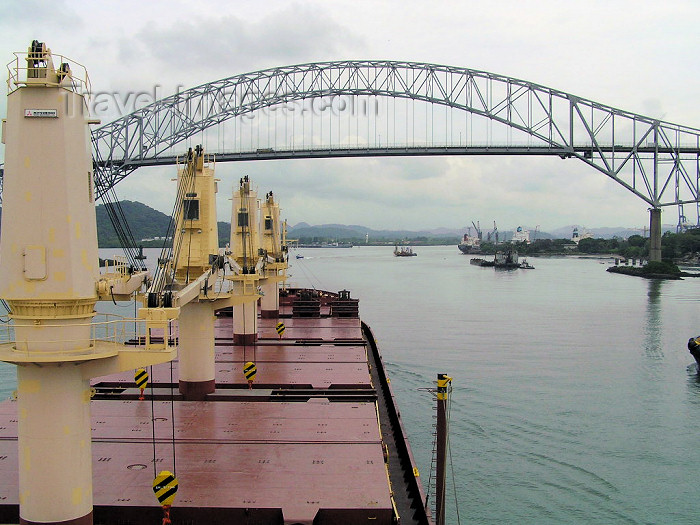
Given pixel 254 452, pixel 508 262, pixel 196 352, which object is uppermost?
pixel 196 352

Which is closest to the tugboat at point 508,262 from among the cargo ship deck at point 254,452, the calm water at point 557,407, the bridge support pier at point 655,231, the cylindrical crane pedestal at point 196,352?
the bridge support pier at point 655,231

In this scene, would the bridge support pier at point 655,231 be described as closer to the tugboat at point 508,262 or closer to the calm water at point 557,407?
the calm water at point 557,407

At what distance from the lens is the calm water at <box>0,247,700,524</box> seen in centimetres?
1496

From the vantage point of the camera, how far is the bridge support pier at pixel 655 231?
230 feet

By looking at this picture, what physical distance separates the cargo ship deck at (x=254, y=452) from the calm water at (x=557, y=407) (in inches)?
125

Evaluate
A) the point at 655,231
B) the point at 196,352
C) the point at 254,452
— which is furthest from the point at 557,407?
the point at 655,231

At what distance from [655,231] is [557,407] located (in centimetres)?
5913

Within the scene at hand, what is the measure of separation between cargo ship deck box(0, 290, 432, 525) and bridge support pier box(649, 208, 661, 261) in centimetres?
6132

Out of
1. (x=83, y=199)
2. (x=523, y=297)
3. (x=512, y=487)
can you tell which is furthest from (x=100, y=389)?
(x=523, y=297)

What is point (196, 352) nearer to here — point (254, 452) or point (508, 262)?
point (254, 452)

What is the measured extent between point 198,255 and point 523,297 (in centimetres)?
4865

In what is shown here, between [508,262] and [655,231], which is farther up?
[655,231]

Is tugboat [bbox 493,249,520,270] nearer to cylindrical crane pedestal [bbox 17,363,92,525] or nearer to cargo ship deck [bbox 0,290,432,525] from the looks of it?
cargo ship deck [bbox 0,290,432,525]

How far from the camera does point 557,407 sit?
21594 millimetres
